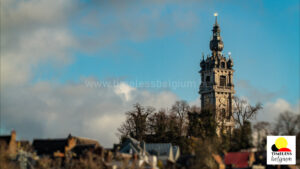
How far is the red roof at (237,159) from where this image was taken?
81.7m

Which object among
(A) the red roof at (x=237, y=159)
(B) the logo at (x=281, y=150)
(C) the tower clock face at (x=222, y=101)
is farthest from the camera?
(C) the tower clock face at (x=222, y=101)

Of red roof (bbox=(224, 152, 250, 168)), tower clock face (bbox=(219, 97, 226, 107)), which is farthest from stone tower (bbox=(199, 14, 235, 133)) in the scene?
red roof (bbox=(224, 152, 250, 168))

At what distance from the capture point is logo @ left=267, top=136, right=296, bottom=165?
260 feet

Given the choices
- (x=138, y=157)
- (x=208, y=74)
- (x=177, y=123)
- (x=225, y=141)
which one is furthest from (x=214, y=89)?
(x=138, y=157)

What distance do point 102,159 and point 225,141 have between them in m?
23.4

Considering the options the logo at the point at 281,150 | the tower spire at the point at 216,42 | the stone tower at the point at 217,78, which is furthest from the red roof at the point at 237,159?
the tower spire at the point at 216,42

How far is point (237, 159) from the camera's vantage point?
8350 cm

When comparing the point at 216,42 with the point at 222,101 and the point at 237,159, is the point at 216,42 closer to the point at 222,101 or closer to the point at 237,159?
the point at 222,101

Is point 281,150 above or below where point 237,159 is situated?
above

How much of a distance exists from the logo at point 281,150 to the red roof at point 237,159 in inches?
135

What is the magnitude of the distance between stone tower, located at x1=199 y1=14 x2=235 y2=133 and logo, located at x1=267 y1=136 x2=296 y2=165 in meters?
46.7

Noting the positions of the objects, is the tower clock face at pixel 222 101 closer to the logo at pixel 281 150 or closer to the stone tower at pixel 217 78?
the stone tower at pixel 217 78

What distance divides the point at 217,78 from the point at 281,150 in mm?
55131

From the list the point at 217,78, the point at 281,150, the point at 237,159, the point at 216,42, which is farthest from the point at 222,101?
the point at 281,150
